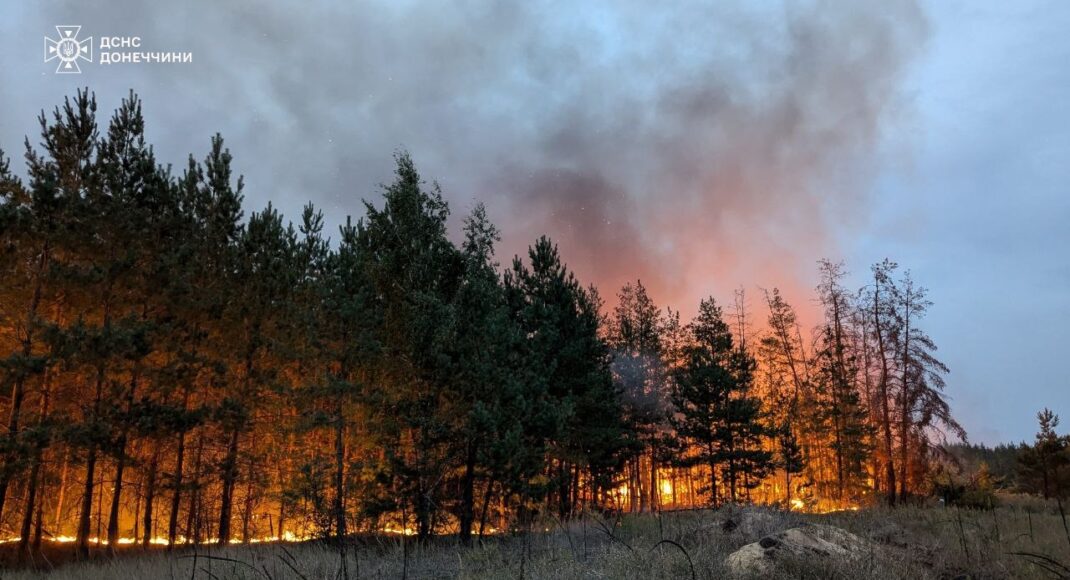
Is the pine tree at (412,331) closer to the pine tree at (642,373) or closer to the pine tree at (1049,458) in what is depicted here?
the pine tree at (642,373)

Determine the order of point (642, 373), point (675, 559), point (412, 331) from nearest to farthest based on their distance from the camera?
point (675, 559) < point (412, 331) < point (642, 373)

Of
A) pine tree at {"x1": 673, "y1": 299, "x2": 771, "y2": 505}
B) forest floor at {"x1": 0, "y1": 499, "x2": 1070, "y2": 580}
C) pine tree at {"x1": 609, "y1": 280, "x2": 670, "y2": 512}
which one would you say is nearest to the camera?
forest floor at {"x1": 0, "y1": 499, "x2": 1070, "y2": 580}

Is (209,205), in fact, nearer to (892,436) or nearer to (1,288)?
(1,288)

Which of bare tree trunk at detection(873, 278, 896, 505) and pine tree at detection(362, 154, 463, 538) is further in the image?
bare tree trunk at detection(873, 278, 896, 505)

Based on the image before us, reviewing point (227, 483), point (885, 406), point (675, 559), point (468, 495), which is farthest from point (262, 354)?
point (885, 406)

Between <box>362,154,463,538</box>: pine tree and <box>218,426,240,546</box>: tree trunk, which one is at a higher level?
<box>362,154,463,538</box>: pine tree

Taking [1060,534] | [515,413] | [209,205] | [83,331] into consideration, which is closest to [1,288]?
[83,331]

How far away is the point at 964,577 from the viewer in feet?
31.6

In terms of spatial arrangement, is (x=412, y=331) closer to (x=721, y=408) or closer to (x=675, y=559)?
(x=675, y=559)

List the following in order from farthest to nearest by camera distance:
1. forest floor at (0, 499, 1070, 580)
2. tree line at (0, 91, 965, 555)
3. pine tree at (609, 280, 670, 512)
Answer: pine tree at (609, 280, 670, 512), tree line at (0, 91, 965, 555), forest floor at (0, 499, 1070, 580)

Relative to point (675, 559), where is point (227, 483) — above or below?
below

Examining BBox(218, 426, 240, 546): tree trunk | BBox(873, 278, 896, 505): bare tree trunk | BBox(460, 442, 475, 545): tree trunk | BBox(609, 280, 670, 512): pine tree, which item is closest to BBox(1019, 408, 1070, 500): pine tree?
BBox(873, 278, 896, 505): bare tree trunk

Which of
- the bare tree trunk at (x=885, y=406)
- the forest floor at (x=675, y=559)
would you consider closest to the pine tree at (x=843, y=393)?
the bare tree trunk at (x=885, y=406)

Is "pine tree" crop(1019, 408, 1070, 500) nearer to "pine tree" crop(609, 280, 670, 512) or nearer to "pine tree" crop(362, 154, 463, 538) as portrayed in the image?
"pine tree" crop(609, 280, 670, 512)
